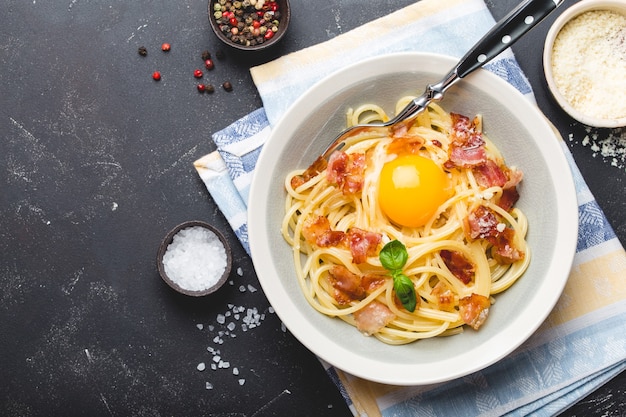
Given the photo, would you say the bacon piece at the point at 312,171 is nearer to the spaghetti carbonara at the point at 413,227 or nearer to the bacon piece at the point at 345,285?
the spaghetti carbonara at the point at 413,227

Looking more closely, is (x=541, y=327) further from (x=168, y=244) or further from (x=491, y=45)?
(x=168, y=244)

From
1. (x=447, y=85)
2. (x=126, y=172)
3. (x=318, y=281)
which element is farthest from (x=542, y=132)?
(x=126, y=172)

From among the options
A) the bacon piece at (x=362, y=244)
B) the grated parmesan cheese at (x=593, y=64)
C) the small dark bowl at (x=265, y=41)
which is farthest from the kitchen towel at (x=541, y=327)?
the bacon piece at (x=362, y=244)

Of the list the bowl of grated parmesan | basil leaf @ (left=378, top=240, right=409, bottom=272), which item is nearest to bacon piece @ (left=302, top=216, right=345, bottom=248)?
basil leaf @ (left=378, top=240, right=409, bottom=272)

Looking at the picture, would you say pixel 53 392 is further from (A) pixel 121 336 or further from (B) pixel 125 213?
(B) pixel 125 213

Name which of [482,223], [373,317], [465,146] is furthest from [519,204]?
[373,317]
